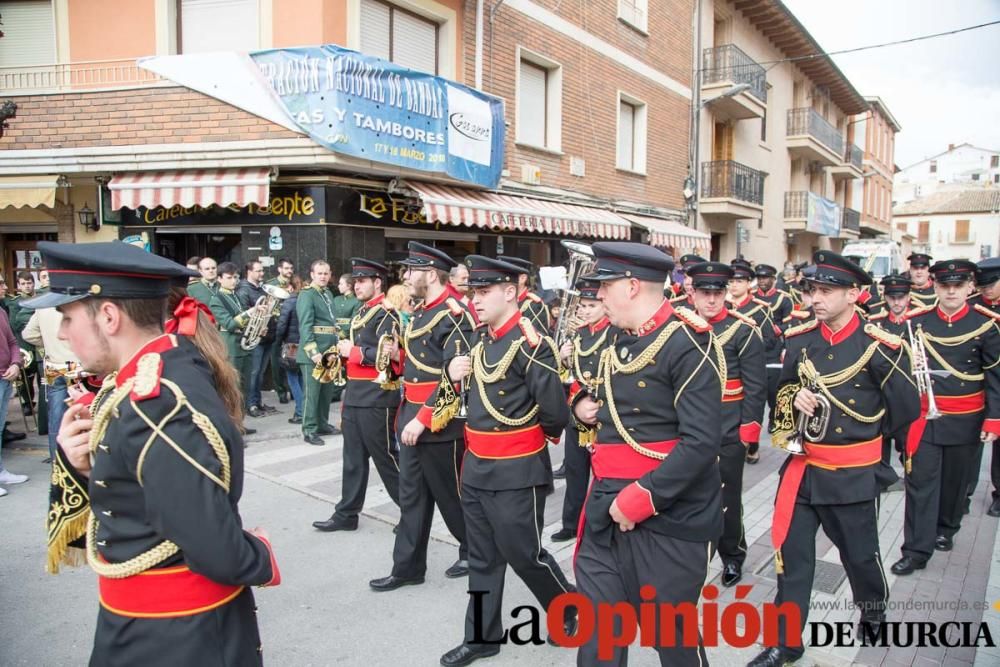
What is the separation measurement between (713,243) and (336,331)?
1670cm

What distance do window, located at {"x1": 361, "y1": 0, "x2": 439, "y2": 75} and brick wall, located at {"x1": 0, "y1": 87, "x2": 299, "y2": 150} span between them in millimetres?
2352

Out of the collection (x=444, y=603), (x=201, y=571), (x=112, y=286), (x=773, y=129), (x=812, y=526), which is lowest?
(x=444, y=603)

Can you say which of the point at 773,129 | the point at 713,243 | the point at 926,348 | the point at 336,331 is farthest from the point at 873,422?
the point at 773,129

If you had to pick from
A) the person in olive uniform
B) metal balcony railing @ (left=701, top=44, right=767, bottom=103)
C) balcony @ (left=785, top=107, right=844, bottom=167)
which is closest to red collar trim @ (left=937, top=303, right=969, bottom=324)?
the person in olive uniform

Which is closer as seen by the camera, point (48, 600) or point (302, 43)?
point (48, 600)

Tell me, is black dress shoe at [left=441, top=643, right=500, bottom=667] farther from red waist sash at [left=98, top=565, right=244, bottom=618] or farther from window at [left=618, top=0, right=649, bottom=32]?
window at [left=618, top=0, right=649, bottom=32]

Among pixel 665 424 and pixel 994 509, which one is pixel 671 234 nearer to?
pixel 994 509

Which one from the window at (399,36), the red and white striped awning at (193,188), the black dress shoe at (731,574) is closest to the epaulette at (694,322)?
the black dress shoe at (731,574)

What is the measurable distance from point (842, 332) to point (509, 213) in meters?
8.87

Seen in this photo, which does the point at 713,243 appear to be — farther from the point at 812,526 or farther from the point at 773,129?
the point at 812,526

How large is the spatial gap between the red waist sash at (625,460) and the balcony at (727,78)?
1836 centimetres

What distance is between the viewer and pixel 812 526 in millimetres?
3916

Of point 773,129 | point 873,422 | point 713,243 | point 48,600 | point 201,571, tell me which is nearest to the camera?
point 201,571

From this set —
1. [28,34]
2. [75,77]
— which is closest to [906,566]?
[75,77]
